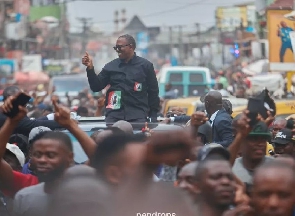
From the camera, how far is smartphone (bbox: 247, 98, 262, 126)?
5.96 m

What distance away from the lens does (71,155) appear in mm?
5570

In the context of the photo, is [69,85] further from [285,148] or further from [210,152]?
[210,152]

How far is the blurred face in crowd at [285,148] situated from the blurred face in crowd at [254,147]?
149cm

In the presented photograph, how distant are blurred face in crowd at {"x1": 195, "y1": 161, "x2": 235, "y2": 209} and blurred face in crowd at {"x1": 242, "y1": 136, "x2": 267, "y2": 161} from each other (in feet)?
4.48

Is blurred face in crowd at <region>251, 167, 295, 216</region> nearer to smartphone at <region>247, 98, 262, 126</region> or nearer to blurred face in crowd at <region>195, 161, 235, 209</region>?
blurred face in crowd at <region>195, 161, 235, 209</region>

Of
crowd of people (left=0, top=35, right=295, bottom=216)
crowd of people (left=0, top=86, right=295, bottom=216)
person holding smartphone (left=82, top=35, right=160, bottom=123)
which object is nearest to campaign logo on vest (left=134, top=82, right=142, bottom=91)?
person holding smartphone (left=82, top=35, right=160, bottom=123)

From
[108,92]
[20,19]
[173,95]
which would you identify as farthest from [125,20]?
[108,92]

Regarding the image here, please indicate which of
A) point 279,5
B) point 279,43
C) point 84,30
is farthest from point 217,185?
point 84,30

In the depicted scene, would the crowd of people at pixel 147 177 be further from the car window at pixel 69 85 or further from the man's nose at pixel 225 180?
the car window at pixel 69 85

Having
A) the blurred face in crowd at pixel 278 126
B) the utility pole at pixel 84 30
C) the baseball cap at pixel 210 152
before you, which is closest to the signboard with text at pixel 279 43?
the blurred face in crowd at pixel 278 126

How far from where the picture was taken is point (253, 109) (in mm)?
6367

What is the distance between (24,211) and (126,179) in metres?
1.10

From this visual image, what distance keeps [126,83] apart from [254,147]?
3191mm

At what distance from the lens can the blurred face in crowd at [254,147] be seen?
21.6ft
